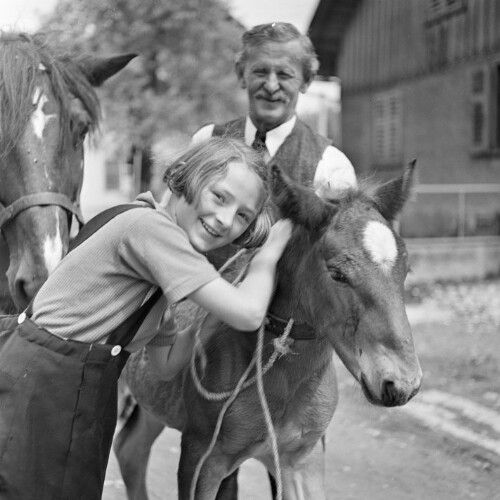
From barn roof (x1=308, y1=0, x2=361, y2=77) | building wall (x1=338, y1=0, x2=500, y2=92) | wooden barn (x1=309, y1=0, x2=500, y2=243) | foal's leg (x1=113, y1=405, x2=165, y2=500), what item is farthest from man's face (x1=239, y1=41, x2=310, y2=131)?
barn roof (x1=308, y1=0, x2=361, y2=77)

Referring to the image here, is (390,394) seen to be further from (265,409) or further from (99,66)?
(99,66)

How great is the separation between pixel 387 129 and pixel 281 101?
1512 centimetres

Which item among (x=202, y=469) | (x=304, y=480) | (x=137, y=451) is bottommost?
(x=137, y=451)

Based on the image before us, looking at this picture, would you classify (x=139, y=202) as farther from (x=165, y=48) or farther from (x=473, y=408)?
(x=165, y=48)

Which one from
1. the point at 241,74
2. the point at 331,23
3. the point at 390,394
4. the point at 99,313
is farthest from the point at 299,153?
the point at 331,23

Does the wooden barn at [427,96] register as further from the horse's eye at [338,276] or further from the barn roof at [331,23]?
the horse's eye at [338,276]

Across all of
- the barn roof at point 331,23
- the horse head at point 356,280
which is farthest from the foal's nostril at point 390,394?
the barn roof at point 331,23

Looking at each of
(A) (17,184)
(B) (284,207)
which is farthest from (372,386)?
(A) (17,184)

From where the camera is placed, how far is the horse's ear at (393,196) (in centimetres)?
237

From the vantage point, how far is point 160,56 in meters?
22.6

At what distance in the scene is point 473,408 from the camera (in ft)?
19.8

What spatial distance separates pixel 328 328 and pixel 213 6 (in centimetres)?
2133

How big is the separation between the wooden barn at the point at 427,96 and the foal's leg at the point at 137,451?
24.7 ft

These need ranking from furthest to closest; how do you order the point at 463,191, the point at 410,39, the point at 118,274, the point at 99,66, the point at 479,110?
the point at 410,39 → the point at 479,110 → the point at 463,191 → the point at 99,66 → the point at 118,274
